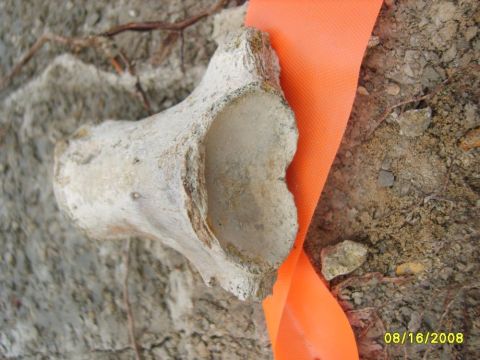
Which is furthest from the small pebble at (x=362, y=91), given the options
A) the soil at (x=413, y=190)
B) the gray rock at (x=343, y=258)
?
the gray rock at (x=343, y=258)

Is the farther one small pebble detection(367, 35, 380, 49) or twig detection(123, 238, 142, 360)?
twig detection(123, 238, 142, 360)

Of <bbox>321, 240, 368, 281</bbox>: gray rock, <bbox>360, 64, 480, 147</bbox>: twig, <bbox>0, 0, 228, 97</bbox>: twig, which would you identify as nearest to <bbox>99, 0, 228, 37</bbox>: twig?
<bbox>0, 0, 228, 97</bbox>: twig

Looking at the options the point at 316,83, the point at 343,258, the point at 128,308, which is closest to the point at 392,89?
the point at 316,83

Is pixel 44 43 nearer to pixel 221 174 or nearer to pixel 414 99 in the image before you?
pixel 221 174

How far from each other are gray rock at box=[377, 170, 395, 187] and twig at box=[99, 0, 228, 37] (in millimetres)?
569

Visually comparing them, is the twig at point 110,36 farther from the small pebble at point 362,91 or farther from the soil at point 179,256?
the small pebble at point 362,91

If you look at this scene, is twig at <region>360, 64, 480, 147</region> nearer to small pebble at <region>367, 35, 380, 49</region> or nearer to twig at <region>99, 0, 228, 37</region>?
small pebble at <region>367, 35, 380, 49</region>

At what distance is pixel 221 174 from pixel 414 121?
0.44 metres

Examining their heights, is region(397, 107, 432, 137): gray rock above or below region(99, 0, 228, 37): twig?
below

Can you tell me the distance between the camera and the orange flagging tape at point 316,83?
3.50 feet

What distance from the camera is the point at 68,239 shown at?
136 cm

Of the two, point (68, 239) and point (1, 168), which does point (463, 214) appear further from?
point (1, 168)
